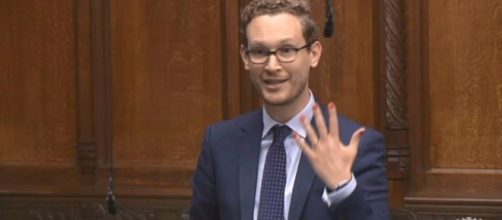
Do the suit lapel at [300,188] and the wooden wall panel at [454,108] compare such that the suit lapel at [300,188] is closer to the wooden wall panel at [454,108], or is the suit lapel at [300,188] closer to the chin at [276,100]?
the chin at [276,100]

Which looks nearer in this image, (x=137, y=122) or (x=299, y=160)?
(x=299, y=160)

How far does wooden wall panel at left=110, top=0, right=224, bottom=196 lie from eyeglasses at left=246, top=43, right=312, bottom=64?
278 cm

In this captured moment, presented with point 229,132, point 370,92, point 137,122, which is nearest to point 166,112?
point 137,122

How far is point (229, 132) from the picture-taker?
3307mm

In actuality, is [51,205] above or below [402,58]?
below

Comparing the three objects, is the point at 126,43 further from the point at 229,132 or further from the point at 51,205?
the point at 229,132

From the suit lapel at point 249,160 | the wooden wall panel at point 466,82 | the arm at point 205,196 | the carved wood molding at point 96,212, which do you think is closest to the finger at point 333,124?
the suit lapel at point 249,160

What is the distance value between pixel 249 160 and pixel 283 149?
0.10m

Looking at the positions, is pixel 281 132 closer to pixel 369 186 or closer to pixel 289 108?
pixel 289 108

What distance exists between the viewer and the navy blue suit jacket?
301 cm

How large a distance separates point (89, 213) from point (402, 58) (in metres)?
1.88

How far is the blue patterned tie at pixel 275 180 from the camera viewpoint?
10.1 ft

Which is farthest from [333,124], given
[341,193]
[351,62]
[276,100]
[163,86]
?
[163,86]

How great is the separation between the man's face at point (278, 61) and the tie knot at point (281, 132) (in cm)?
9
